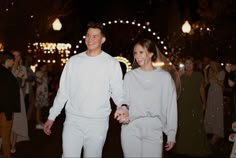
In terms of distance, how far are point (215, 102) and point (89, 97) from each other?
26.4 ft

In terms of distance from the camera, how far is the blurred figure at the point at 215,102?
43.1ft

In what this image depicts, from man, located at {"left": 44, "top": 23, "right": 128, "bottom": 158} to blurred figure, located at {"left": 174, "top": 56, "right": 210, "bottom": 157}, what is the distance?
5.08m

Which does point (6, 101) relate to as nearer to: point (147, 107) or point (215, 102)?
point (147, 107)

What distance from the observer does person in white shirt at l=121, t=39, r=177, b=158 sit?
5.82m

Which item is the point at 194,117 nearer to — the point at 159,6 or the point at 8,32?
the point at 8,32

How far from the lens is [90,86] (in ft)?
19.4

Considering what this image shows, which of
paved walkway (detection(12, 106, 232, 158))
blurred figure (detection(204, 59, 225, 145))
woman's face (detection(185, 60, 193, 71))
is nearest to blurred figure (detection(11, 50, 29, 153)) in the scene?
paved walkway (detection(12, 106, 232, 158))

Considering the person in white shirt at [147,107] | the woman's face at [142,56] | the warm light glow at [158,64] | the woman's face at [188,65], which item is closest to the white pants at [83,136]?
the person in white shirt at [147,107]

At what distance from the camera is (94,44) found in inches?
238

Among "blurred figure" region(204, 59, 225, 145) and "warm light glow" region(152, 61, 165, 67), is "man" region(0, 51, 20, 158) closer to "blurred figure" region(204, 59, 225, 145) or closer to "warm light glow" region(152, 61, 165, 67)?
"warm light glow" region(152, 61, 165, 67)

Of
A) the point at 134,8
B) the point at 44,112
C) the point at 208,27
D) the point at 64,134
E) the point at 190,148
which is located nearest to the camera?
the point at 64,134

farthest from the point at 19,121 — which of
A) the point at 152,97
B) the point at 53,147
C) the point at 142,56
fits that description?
the point at 152,97

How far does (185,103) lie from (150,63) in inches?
205

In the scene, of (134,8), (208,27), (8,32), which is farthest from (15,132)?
(134,8)
